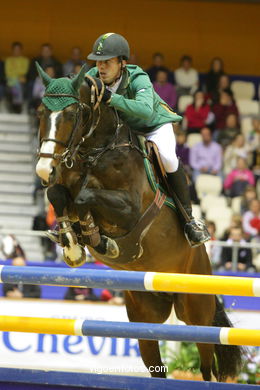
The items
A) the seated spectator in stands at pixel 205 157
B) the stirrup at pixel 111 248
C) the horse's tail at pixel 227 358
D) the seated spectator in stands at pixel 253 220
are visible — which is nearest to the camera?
the stirrup at pixel 111 248

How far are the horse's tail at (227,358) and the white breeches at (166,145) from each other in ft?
4.81

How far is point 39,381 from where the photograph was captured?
14.6ft

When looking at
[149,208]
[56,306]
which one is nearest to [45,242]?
[56,306]

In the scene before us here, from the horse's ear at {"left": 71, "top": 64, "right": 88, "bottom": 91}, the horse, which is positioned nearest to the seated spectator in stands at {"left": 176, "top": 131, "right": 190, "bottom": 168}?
the horse

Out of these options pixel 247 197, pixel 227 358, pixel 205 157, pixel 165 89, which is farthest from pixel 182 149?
pixel 227 358

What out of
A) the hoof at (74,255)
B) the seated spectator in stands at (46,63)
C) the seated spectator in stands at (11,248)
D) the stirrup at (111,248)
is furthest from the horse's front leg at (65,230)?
the seated spectator in stands at (46,63)

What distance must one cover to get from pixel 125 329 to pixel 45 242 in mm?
6969

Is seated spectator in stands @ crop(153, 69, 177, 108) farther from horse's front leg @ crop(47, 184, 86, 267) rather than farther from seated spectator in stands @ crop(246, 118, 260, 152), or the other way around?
horse's front leg @ crop(47, 184, 86, 267)

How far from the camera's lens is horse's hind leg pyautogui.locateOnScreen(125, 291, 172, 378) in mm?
6578

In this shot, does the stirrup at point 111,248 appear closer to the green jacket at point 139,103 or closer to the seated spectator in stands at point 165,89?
the green jacket at point 139,103

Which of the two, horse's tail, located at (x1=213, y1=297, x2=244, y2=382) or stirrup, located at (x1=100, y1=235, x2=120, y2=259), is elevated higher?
stirrup, located at (x1=100, y1=235, x2=120, y2=259)

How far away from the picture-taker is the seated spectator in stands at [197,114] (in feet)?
47.2

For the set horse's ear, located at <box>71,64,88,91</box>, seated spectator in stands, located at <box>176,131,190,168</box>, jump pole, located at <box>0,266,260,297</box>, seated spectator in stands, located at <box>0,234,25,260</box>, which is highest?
horse's ear, located at <box>71,64,88,91</box>

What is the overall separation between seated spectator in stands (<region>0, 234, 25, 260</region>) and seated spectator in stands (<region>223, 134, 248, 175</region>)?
4.52 metres
